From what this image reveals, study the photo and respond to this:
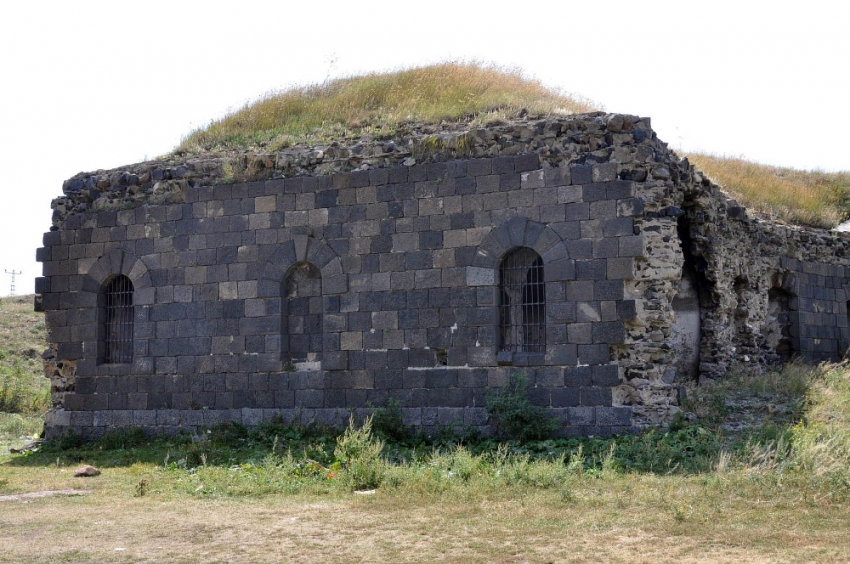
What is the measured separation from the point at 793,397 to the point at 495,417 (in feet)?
14.1

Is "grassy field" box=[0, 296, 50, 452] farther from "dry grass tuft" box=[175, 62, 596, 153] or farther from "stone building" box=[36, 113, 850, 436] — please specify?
"dry grass tuft" box=[175, 62, 596, 153]

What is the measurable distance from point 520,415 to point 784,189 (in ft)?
37.7

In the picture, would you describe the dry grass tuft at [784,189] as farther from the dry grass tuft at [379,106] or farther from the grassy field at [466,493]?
the grassy field at [466,493]

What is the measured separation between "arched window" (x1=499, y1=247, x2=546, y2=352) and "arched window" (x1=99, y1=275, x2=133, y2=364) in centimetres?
639

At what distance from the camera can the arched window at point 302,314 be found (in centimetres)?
1373

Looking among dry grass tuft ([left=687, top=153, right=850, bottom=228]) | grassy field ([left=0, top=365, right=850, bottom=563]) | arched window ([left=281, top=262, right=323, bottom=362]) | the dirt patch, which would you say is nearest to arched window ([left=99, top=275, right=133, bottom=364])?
grassy field ([left=0, top=365, right=850, bottom=563])

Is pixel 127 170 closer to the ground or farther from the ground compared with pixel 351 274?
farther from the ground

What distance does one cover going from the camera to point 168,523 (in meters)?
8.51

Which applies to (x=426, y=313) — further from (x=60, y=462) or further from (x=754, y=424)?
(x=60, y=462)

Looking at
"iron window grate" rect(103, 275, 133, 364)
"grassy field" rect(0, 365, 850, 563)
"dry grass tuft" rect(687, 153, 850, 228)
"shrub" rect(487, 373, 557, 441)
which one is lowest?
"grassy field" rect(0, 365, 850, 563)

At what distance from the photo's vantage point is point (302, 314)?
13.9 metres

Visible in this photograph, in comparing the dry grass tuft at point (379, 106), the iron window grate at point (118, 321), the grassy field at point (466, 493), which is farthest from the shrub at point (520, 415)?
the iron window grate at point (118, 321)

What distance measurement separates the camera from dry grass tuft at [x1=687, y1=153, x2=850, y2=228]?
19000 millimetres

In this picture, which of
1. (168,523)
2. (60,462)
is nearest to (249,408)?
(60,462)
